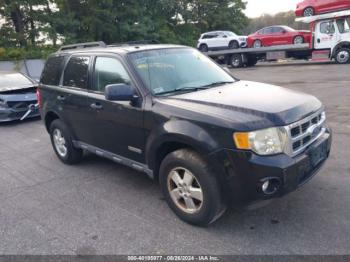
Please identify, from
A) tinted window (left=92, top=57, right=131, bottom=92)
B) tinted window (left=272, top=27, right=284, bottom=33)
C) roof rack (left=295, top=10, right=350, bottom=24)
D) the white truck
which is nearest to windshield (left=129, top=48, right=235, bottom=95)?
tinted window (left=92, top=57, right=131, bottom=92)

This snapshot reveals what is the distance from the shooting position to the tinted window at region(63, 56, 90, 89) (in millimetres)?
4777

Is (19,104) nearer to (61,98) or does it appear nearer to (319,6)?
(61,98)

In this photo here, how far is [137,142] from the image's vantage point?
4.00 m

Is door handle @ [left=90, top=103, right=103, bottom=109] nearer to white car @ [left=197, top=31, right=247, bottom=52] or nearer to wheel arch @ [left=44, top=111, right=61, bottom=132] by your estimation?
wheel arch @ [left=44, top=111, right=61, bottom=132]

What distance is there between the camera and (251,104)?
3346 millimetres

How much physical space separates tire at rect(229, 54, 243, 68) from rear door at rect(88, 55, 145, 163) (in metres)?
18.4

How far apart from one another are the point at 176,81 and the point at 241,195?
1628 mm

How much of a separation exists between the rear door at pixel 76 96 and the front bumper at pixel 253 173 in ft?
7.70

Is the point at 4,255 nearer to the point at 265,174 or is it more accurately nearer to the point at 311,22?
the point at 265,174

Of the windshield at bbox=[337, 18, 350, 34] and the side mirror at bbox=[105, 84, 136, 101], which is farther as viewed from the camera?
the windshield at bbox=[337, 18, 350, 34]

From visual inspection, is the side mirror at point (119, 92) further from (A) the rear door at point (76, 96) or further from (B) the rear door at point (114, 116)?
(A) the rear door at point (76, 96)

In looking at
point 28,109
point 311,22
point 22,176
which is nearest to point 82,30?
point 311,22

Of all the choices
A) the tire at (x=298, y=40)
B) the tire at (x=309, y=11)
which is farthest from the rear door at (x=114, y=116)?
the tire at (x=298, y=40)

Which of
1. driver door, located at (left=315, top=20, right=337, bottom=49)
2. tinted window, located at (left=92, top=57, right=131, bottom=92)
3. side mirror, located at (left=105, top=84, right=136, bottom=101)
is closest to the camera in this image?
side mirror, located at (left=105, top=84, right=136, bottom=101)
